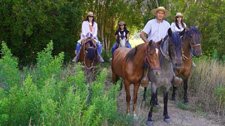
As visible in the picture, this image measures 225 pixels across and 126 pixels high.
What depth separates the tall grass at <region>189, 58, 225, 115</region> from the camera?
6088mm

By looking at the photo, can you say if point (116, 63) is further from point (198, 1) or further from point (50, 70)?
point (198, 1)

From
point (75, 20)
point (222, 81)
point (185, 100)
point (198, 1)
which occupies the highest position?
point (198, 1)

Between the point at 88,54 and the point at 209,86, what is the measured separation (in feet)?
12.2

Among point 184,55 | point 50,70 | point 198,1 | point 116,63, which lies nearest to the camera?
point 50,70

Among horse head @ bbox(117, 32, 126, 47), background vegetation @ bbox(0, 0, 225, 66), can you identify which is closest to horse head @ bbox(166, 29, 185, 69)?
horse head @ bbox(117, 32, 126, 47)

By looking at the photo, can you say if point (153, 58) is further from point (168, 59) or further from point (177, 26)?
point (177, 26)

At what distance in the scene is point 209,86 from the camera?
6879 millimetres

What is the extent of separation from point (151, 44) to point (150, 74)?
76cm

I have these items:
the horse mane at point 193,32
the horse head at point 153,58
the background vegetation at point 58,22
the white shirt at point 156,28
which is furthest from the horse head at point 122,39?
the horse head at point 153,58

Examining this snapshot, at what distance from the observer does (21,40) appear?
29.6ft

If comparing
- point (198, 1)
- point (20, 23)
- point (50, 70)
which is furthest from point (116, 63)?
point (198, 1)

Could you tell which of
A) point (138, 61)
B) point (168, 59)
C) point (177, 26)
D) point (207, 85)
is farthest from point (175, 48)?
point (207, 85)

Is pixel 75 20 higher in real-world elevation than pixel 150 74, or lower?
higher

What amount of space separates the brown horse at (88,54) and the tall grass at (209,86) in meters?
3.29
